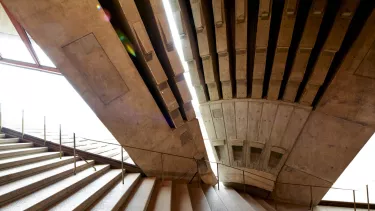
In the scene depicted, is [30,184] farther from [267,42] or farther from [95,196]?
[267,42]

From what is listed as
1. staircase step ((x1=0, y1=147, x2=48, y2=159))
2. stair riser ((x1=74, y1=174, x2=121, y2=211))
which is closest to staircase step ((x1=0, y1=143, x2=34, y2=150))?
staircase step ((x1=0, y1=147, x2=48, y2=159))

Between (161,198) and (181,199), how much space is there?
18.7 inches

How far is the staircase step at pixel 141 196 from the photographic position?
330 centimetres

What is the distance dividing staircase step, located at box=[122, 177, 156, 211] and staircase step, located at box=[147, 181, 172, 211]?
0.43ft

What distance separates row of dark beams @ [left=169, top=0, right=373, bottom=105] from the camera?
3.93 metres

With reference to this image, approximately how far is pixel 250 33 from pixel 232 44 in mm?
441

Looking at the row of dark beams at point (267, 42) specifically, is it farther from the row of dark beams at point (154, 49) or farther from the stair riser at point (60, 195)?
the stair riser at point (60, 195)

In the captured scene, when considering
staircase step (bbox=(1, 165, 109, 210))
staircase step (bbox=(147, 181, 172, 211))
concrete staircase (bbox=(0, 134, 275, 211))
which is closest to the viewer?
staircase step (bbox=(1, 165, 109, 210))

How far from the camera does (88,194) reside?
310 cm

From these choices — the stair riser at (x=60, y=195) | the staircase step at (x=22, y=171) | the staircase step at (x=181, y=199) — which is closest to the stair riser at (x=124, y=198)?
the stair riser at (x=60, y=195)

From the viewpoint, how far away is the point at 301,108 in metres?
5.24

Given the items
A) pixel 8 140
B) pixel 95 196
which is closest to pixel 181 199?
pixel 95 196

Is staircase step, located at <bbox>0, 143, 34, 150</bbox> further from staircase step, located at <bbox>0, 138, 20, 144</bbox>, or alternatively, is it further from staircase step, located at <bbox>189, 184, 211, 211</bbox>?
staircase step, located at <bbox>189, 184, 211, 211</bbox>

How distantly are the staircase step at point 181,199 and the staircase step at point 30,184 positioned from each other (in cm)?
200
